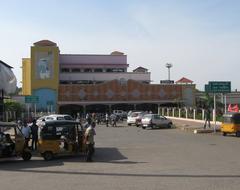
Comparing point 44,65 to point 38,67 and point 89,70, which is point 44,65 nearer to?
point 38,67

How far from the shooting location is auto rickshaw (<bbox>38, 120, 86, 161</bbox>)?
67.5ft

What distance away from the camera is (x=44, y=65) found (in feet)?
344

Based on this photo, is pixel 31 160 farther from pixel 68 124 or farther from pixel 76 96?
pixel 76 96

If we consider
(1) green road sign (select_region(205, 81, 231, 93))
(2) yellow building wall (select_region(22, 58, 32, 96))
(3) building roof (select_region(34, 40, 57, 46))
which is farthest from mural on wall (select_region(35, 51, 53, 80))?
(1) green road sign (select_region(205, 81, 231, 93))

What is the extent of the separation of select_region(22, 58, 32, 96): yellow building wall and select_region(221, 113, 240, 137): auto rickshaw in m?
76.4

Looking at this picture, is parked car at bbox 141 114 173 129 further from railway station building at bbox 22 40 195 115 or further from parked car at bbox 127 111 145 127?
railway station building at bbox 22 40 195 115

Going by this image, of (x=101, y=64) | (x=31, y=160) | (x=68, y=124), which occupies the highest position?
(x=101, y=64)

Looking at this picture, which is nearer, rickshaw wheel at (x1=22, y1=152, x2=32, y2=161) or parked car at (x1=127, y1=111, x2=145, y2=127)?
rickshaw wheel at (x1=22, y1=152, x2=32, y2=161)

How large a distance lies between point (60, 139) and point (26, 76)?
94430 millimetres

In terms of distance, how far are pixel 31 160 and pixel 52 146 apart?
3.45 feet

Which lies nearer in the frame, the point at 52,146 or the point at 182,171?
the point at 182,171

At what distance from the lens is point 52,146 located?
67.5ft

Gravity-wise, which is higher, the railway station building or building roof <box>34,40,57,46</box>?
building roof <box>34,40,57,46</box>

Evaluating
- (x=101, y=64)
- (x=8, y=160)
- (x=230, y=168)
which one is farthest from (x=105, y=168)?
(x=101, y=64)
